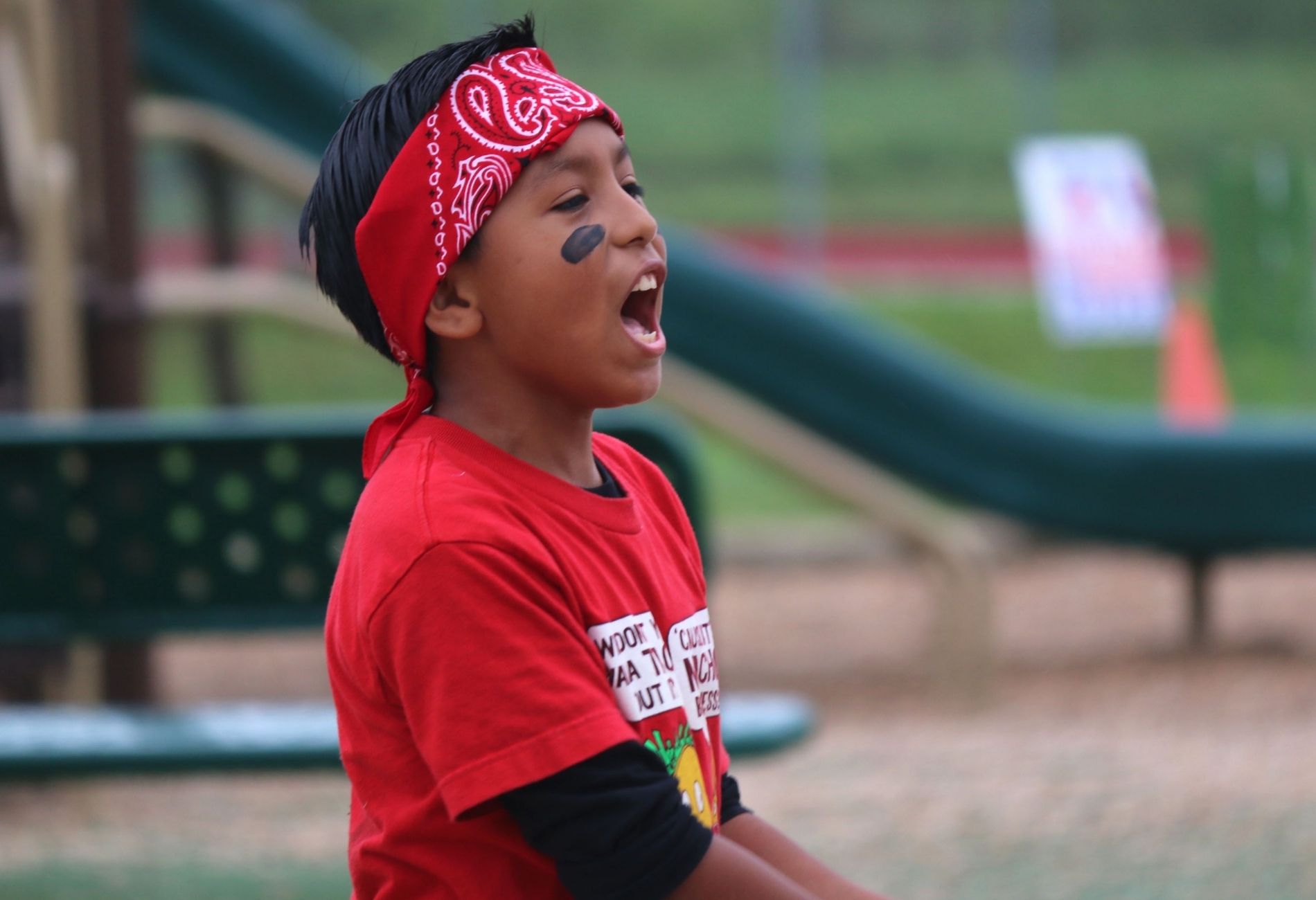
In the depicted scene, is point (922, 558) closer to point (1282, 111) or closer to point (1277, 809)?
point (1277, 809)

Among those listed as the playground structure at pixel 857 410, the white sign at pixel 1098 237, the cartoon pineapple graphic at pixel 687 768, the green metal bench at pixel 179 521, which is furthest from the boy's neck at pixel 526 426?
the white sign at pixel 1098 237

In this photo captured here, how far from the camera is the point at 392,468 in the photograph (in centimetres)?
151

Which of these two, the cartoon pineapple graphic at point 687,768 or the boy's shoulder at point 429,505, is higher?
the boy's shoulder at point 429,505

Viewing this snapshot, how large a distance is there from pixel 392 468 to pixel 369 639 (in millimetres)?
163

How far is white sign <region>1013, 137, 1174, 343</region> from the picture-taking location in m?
14.7

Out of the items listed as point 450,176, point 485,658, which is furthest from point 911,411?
point 485,658

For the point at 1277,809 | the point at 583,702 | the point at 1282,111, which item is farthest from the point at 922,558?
the point at 1282,111

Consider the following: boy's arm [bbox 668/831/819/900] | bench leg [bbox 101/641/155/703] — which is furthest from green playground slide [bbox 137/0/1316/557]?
boy's arm [bbox 668/831/819/900]

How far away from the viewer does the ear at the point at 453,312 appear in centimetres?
153

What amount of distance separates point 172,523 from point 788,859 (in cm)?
258

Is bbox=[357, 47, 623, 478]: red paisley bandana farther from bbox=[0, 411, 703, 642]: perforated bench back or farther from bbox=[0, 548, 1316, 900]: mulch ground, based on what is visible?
bbox=[0, 548, 1316, 900]: mulch ground

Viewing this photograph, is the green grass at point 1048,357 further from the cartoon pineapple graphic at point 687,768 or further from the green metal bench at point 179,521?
the cartoon pineapple graphic at point 687,768

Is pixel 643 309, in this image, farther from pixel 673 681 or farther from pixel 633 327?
pixel 673 681

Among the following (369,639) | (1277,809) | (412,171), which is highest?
(412,171)
